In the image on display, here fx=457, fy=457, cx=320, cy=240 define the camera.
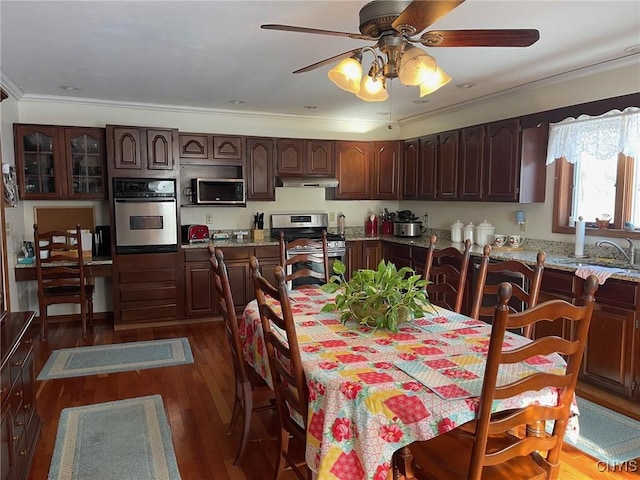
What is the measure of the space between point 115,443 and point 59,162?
3280 mm

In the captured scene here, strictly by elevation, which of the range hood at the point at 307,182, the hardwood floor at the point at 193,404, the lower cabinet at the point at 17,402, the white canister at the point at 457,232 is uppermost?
the range hood at the point at 307,182

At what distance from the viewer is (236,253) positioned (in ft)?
17.1

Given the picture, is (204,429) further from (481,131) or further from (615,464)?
(481,131)

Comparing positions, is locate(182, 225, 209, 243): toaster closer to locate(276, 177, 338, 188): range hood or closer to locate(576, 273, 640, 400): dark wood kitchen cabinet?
locate(276, 177, 338, 188): range hood

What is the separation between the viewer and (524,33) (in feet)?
6.29

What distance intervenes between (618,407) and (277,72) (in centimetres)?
359

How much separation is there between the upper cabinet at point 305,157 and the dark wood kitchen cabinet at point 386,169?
1.93 feet

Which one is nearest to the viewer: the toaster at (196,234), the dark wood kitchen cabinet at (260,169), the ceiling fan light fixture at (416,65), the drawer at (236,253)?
the ceiling fan light fixture at (416,65)

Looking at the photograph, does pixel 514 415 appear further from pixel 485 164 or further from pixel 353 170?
pixel 353 170

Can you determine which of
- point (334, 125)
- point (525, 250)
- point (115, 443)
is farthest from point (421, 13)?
point (334, 125)

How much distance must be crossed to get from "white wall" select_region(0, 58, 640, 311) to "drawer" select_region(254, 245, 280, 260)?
2.08 feet

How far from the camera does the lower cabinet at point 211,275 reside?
508 centimetres

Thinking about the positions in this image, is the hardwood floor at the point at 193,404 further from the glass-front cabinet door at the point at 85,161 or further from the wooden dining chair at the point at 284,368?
the glass-front cabinet door at the point at 85,161

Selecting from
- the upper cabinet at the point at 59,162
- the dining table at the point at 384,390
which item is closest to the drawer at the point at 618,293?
the dining table at the point at 384,390
